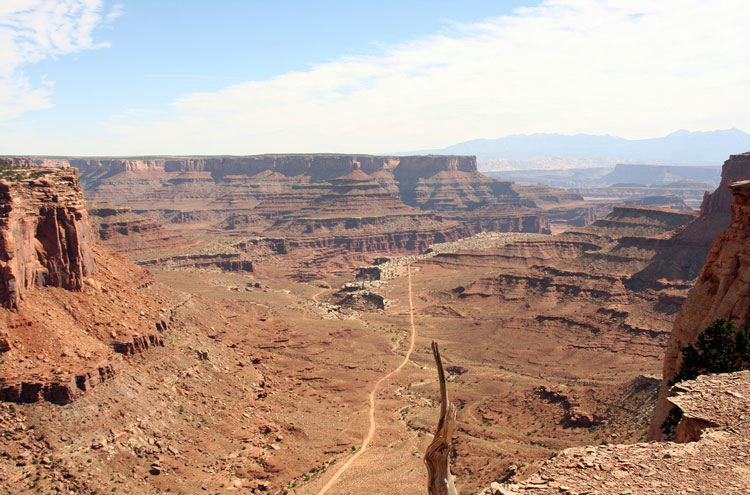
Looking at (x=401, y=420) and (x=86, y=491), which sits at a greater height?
(x=86, y=491)

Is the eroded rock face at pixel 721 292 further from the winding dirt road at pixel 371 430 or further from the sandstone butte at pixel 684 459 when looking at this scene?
the winding dirt road at pixel 371 430

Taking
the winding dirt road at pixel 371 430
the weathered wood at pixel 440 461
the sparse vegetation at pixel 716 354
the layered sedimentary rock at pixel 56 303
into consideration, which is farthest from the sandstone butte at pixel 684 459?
the layered sedimentary rock at pixel 56 303

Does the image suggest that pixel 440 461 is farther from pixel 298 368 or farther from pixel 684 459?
pixel 298 368

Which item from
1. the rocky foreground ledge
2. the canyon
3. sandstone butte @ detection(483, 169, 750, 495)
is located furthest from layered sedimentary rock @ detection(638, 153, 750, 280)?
the rocky foreground ledge

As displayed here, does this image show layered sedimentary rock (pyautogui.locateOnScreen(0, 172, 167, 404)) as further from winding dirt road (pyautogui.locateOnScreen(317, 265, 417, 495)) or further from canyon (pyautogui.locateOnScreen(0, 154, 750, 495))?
winding dirt road (pyautogui.locateOnScreen(317, 265, 417, 495))

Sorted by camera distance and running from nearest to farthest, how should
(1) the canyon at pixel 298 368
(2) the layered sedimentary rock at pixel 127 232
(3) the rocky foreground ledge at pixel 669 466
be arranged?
1. (3) the rocky foreground ledge at pixel 669 466
2. (1) the canyon at pixel 298 368
3. (2) the layered sedimentary rock at pixel 127 232

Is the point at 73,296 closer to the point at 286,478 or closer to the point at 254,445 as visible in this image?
the point at 254,445

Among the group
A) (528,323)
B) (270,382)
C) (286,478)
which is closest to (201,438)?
(286,478)
